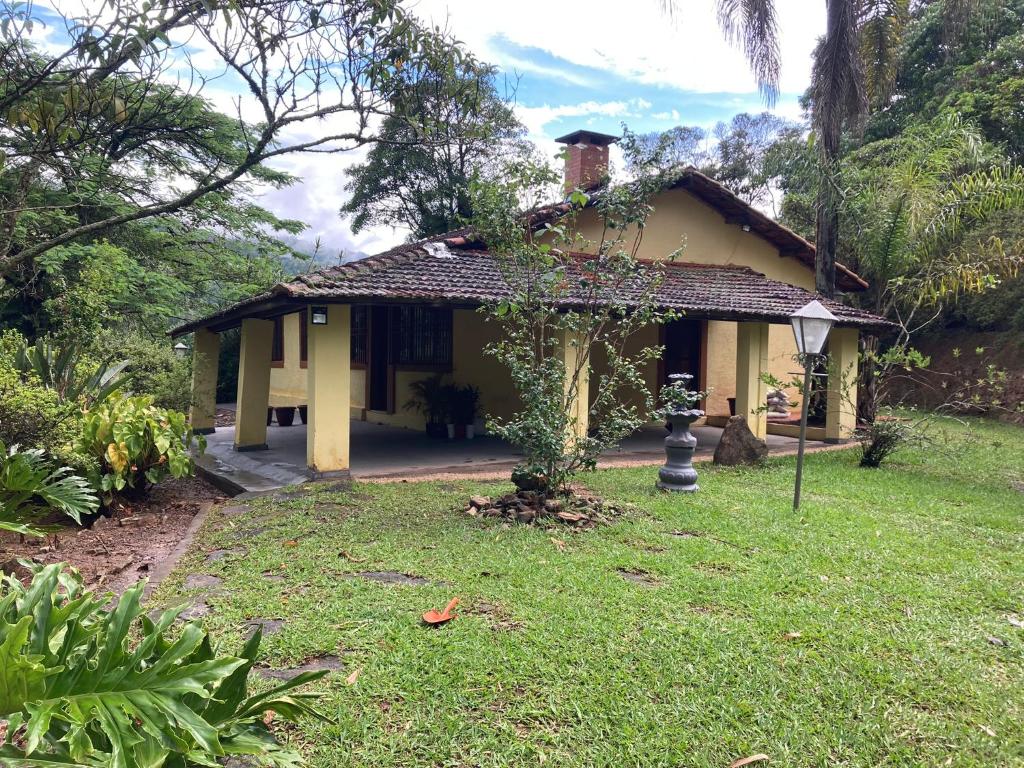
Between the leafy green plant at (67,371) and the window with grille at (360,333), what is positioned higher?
the window with grille at (360,333)

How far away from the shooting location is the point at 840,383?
41.2ft

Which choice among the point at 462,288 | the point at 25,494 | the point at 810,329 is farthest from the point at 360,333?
the point at 25,494

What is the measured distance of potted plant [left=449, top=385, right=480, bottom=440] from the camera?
12547 mm

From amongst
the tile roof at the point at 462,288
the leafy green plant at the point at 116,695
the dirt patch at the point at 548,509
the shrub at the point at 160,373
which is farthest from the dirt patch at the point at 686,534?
the shrub at the point at 160,373

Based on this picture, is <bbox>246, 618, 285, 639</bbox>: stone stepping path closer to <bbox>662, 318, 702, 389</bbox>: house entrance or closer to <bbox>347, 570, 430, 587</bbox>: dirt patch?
<bbox>347, 570, 430, 587</bbox>: dirt patch

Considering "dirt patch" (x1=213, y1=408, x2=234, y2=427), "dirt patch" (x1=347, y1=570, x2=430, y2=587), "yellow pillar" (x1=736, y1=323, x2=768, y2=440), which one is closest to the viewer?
"dirt patch" (x1=347, y1=570, x2=430, y2=587)

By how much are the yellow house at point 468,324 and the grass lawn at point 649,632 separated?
8.48 ft

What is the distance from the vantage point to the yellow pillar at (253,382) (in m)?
11.0

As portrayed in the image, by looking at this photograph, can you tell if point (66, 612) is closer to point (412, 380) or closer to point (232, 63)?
point (232, 63)

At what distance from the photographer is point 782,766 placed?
2.57m

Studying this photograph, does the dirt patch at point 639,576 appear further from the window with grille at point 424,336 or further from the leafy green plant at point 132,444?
the window with grille at point 424,336

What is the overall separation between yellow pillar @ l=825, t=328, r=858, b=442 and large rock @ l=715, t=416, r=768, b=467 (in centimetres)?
329

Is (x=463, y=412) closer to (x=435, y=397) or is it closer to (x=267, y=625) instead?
(x=435, y=397)

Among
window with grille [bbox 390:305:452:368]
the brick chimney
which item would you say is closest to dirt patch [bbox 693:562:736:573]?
window with grille [bbox 390:305:452:368]
